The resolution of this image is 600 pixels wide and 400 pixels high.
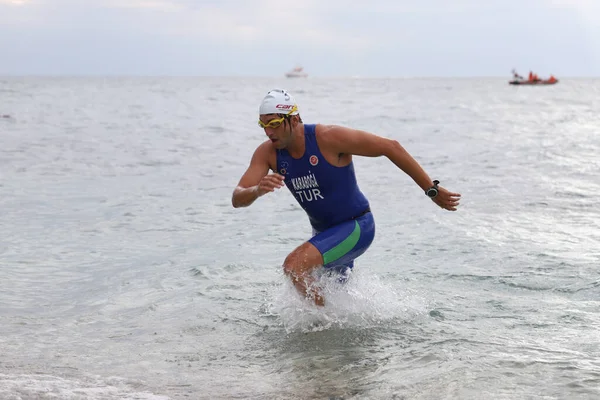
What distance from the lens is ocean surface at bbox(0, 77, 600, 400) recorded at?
594cm

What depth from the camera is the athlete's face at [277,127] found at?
6.60 m

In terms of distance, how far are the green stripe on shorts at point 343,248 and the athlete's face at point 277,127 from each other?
0.99 meters

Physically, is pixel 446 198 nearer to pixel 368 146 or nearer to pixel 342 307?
pixel 368 146

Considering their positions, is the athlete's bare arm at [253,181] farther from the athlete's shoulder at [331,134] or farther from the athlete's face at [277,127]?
the athlete's shoulder at [331,134]

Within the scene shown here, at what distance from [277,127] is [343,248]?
1.18 metres

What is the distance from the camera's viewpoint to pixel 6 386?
5.55 m

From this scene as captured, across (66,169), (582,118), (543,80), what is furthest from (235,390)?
(543,80)

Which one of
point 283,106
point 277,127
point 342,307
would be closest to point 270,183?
point 277,127

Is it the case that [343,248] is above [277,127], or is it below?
below

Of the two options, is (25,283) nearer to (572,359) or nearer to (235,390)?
(235,390)

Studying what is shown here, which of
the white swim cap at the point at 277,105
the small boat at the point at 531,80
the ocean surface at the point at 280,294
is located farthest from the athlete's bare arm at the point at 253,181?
the small boat at the point at 531,80

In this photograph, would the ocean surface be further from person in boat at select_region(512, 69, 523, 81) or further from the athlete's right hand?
person in boat at select_region(512, 69, 523, 81)

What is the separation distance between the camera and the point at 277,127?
21.7ft

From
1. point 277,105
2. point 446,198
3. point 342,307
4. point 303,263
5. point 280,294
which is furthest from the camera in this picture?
point 280,294
